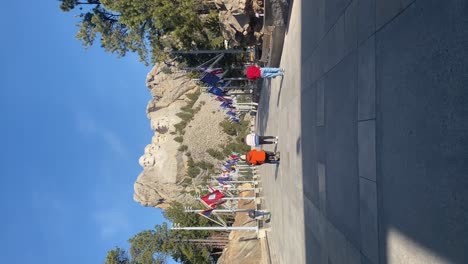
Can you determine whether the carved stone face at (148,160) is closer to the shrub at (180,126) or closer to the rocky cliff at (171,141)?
the rocky cliff at (171,141)

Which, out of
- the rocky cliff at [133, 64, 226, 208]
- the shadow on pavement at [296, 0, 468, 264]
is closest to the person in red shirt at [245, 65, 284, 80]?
the shadow on pavement at [296, 0, 468, 264]

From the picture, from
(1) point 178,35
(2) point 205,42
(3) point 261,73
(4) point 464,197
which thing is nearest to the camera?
(4) point 464,197

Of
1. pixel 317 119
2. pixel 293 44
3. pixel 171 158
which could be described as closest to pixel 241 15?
pixel 293 44

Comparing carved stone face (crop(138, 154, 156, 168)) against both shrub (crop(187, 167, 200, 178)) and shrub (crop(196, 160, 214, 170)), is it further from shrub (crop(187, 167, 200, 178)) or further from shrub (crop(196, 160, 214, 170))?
shrub (crop(196, 160, 214, 170))

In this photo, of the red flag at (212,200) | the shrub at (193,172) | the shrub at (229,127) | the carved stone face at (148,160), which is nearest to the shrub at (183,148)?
the shrub at (193,172)

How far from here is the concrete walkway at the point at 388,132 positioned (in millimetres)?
2914

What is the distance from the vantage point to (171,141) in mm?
56906

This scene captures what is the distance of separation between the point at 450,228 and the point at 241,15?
15648 millimetres

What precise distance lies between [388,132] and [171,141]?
54.1 meters

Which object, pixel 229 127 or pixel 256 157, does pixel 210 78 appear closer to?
pixel 256 157

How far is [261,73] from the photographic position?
42.5 feet

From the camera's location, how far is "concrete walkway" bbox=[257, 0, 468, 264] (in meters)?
2.91

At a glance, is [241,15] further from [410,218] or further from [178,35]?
[410,218]

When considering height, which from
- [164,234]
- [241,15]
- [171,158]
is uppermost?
[241,15]
